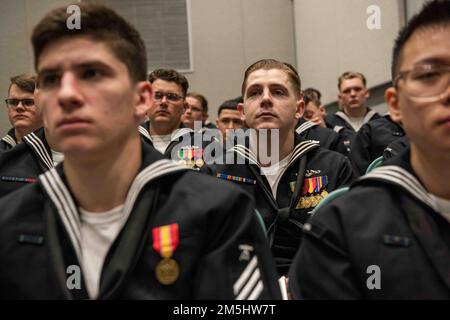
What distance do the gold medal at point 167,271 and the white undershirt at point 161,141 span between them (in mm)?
2806

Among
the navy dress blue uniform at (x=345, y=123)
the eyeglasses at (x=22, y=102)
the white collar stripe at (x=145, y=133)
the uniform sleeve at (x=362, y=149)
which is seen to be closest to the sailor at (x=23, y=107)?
the eyeglasses at (x=22, y=102)

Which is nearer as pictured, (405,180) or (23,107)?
(405,180)

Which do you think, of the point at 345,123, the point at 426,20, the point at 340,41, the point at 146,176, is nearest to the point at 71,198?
the point at 146,176

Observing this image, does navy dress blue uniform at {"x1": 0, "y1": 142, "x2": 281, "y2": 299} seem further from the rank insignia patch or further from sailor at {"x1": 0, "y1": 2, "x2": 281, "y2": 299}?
the rank insignia patch

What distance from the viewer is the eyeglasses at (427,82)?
1.34 meters

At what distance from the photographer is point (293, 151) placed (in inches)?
107

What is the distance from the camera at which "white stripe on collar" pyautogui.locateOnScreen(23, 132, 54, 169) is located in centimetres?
269

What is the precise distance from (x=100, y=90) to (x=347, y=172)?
1.70 meters

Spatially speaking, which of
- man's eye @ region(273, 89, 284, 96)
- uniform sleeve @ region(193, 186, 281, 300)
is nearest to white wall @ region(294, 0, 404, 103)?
man's eye @ region(273, 89, 284, 96)

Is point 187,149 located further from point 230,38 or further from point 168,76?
point 230,38

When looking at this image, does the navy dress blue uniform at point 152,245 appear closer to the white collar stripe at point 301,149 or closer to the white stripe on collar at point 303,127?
the white collar stripe at point 301,149

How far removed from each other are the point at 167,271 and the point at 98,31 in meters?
0.75
